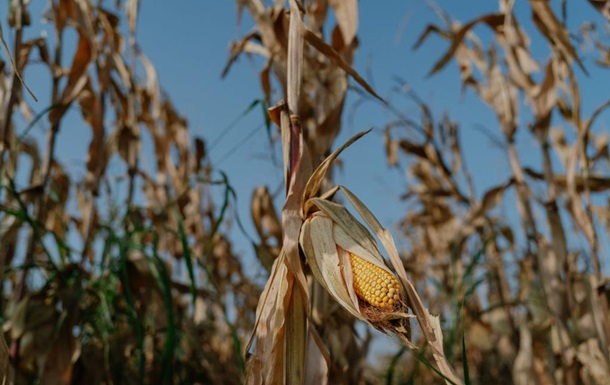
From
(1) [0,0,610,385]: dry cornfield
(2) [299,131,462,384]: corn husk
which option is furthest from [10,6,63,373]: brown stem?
(2) [299,131,462,384]: corn husk

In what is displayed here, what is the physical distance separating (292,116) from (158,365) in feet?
3.18

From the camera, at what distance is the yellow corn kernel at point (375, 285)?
1.85 ft

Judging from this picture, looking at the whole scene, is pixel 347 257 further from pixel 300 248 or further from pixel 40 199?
pixel 40 199

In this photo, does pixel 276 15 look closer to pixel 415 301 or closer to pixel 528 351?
pixel 415 301

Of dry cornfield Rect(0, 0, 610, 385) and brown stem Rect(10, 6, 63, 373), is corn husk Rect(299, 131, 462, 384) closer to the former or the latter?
dry cornfield Rect(0, 0, 610, 385)

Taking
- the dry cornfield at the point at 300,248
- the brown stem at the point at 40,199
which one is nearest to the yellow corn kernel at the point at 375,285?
the dry cornfield at the point at 300,248

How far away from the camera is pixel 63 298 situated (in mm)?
1190

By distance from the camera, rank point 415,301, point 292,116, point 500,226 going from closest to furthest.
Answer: point 415,301 < point 292,116 < point 500,226

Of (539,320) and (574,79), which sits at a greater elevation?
(574,79)

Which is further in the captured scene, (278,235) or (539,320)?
(539,320)

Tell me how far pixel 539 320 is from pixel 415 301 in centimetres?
123

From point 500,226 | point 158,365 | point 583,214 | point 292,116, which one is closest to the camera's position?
point 292,116

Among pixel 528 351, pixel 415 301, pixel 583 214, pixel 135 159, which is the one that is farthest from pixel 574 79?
pixel 135 159

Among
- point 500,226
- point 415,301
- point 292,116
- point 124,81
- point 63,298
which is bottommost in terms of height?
point 415,301
